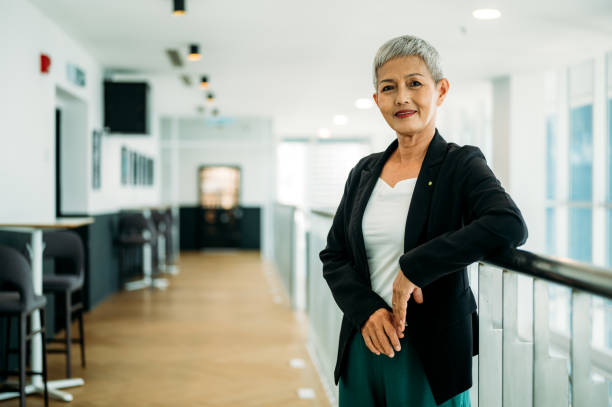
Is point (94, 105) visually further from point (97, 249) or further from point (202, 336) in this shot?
point (202, 336)

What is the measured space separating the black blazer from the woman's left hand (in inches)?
0.9

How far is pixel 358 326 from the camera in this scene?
4.29 feet

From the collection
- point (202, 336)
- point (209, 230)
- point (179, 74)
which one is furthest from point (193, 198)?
point (202, 336)

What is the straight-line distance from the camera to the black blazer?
43.8 inches

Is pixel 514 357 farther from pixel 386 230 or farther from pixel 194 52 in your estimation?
pixel 194 52

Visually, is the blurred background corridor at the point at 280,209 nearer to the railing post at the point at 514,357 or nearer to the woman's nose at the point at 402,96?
the railing post at the point at 514,357

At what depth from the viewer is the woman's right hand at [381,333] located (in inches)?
48.6

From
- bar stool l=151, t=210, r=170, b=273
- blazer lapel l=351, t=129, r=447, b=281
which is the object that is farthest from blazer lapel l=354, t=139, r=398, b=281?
bar stool l=151, t=210, r=170, b=273

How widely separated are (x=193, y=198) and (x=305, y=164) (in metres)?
3.29

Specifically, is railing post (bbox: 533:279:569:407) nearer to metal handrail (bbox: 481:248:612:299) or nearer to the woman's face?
metal handrail (bbox: 481:248:612:299)

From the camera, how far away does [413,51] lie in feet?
4.29

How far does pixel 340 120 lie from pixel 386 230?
36.3ft

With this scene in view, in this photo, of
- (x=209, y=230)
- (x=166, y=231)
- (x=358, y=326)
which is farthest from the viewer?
(x=209, y=230)

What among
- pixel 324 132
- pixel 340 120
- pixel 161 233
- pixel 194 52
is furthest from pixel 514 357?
pixel 324 132
